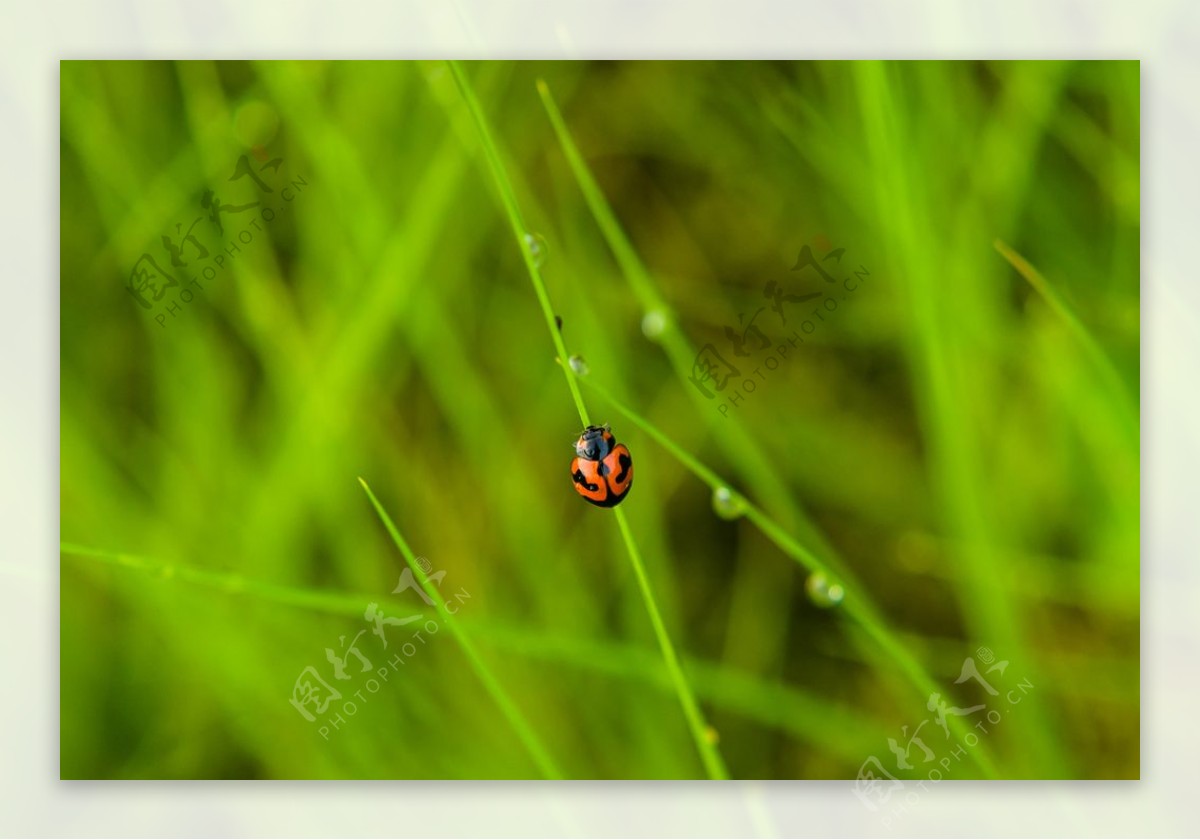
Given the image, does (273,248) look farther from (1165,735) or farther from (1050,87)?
(1165,735)

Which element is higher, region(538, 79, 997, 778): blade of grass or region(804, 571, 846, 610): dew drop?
region(538, 79, 997, 778): blade of grass

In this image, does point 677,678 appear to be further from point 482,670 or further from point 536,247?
point 536,247

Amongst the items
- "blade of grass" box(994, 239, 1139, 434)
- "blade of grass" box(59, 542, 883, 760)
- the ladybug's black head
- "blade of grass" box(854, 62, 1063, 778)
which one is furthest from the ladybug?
"blade of grass" box(994, 239, 1139, 434)

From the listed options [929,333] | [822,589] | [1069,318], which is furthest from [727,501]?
[1069,318]

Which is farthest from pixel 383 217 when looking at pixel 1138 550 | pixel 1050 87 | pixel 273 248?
pixel 1138 550

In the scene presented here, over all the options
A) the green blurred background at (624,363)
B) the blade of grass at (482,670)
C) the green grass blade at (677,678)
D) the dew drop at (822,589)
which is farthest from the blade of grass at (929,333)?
the blade of grass at (482,670)

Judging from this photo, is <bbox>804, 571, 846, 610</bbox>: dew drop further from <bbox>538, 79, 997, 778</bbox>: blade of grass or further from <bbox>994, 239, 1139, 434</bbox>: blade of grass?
<bbox>994, 239, 1139, 434</bbox>: blade of grass
